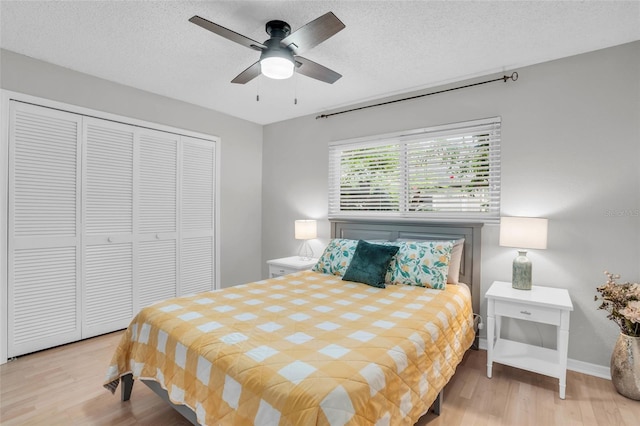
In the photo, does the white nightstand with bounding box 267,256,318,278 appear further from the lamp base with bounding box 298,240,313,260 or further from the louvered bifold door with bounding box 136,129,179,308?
the louvered bifold door with bounding box 136,129,179,308

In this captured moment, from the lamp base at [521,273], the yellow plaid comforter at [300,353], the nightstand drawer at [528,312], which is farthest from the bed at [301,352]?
Answer: the lamp base at [521,273]

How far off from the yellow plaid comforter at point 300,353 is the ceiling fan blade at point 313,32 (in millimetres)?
1652

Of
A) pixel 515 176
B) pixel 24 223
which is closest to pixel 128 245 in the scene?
pixel 24 223

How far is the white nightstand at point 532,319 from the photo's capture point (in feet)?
7.20

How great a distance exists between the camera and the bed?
1252 millimetres

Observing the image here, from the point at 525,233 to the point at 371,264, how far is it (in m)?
1.22

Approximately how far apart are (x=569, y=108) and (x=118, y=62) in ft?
12.6

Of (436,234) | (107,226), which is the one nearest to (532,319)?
(436,234)

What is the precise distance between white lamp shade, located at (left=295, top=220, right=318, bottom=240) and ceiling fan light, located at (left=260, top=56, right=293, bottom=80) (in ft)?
6.95

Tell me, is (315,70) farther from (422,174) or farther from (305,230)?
(305,230)

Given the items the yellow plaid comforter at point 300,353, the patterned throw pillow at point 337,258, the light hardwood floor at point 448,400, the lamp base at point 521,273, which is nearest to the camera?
the yellow plaid comforter at point 300,353

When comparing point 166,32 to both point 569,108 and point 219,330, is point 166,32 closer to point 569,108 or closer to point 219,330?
point 219,330

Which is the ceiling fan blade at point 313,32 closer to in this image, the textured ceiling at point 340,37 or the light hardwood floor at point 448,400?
the textured ceiling at point 340,37

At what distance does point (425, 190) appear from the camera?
11.0 ft
